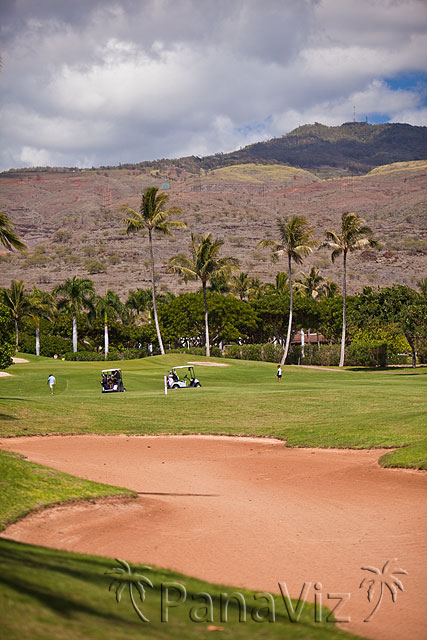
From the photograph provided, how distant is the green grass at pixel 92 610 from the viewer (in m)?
4.71

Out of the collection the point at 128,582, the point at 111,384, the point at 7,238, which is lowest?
the point at 111,384

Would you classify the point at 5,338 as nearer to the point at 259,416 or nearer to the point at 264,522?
the point at 259,416

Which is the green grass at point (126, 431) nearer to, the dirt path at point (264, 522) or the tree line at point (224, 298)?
the dirt path at point (264, 522)

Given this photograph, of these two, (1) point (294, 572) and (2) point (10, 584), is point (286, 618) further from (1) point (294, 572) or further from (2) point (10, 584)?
(2) point (10, 584)

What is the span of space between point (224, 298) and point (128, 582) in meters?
79.5

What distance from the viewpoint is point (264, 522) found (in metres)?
10.4

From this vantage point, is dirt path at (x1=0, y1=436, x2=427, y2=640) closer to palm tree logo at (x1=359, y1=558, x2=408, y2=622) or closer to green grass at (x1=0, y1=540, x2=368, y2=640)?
palm tree logo at (x1=359, y1=558, x2=408, y2=622)

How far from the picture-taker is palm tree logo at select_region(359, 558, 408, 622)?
23.4ft

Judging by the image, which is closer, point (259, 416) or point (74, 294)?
point (259, 416)

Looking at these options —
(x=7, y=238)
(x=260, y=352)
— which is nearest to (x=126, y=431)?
(x=7, y=238)

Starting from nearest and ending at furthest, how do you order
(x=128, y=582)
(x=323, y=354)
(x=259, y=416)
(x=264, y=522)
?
(x=128, y=582)
(x=264, y=522)
(x=259, y=416)
(x=323, y=354)

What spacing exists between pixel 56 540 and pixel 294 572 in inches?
134

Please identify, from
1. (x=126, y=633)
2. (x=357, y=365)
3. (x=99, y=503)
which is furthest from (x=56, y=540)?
(x=357, y=365)

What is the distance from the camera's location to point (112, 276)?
145500mm
